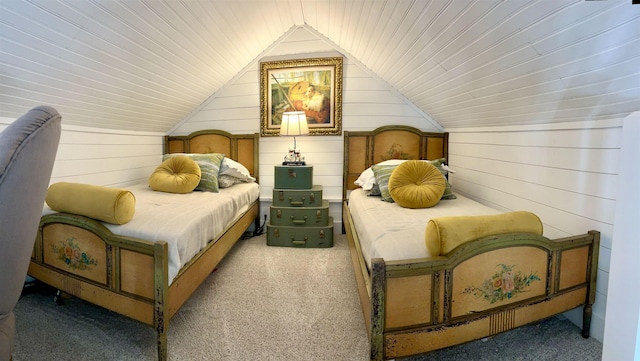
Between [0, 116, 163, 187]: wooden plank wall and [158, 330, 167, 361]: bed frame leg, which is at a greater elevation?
[0, 116, 163, 187]: wooden plank wall

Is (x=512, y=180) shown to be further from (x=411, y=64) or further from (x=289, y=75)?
(x=289, y=75)

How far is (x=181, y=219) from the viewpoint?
63.7 inches

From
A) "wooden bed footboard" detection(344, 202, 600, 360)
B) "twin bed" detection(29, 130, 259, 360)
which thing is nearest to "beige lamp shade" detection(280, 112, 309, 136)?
"twin bed" detection(29, 130, 259, 360)

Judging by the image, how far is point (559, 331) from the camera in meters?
1.54

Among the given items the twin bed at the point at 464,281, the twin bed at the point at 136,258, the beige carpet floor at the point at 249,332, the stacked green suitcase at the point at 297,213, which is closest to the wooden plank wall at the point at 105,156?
the twin bed at the point at 136,258

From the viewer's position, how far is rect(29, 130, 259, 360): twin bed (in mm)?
1285

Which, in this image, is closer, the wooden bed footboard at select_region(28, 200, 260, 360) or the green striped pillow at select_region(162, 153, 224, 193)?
the wooden bed footboard at select_region(28, 200, 260, 360)

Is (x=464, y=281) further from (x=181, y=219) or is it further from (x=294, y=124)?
(x=294, y=124)

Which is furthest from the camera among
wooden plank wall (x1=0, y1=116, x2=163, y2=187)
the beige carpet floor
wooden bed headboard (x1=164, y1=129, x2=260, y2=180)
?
wooden bed headboard (x1=164, y1=129, x2=260, y2=180)

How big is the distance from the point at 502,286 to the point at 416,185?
1013 millimetres

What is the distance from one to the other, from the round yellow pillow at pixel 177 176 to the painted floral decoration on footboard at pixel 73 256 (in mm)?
970

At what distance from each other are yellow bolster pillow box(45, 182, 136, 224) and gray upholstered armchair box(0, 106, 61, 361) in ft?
1.92

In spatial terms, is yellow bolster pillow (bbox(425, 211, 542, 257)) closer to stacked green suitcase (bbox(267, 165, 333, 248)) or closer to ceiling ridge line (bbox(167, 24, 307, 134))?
stacked green suitcase (bbox(267, 165, 333, 248))

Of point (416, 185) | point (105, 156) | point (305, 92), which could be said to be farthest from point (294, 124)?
point (105, 156)
